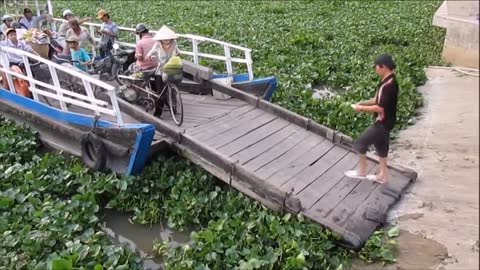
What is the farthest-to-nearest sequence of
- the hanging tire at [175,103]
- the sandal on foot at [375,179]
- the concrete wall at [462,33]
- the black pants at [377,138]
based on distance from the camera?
the hanging tire at [175,103], the sandal on foot at [375,179], the black pants at [377,138], the concrete wall at [462,33]

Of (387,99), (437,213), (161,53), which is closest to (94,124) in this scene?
(161,53)

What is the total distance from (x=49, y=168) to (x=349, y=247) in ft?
12.7

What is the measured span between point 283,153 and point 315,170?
50cm

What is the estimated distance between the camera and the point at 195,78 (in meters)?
8.27

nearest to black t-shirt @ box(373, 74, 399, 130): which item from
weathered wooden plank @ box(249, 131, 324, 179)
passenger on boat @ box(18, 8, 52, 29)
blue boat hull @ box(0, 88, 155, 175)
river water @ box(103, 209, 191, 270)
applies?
weathered wooden plank @ box(249, 131, 324, 179)

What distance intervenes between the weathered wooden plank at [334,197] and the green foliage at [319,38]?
1913 millimetres

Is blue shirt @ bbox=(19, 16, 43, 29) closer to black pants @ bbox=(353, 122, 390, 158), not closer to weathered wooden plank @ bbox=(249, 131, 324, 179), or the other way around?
weathered wooden plank @ bbox=(249, 131, 324, 179)

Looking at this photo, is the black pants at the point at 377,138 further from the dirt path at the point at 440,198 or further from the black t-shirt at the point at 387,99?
the dirt path at the point at 440,198

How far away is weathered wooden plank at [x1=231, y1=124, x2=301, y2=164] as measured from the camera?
20.2 feet

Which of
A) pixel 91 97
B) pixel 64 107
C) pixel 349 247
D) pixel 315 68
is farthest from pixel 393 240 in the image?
pixel 315 68

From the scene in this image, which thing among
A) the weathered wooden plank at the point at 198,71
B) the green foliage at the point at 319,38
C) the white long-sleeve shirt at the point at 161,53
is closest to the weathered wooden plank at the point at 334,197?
the green foliage at the point at 319,38

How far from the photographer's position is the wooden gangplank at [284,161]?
5312 millimetres

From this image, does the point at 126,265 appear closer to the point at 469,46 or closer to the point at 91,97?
the point at 91,97

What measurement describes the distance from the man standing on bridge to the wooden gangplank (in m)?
0.15
